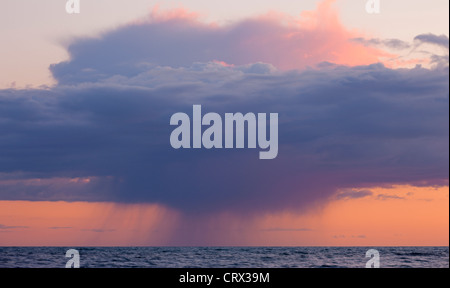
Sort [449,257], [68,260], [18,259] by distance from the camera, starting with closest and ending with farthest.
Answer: [18,259] < [68,260] < [449,257]

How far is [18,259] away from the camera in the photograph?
218 ft
